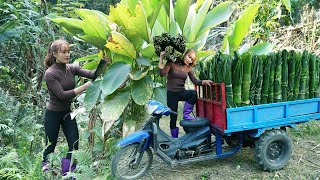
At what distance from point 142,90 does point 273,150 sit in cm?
147

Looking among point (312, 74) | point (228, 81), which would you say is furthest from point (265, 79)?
point (312, 74)

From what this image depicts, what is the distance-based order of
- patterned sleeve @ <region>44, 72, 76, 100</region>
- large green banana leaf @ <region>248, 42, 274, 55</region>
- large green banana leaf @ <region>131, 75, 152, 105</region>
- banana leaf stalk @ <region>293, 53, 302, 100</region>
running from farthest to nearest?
large green banana leaf @ <region>248, 42, 274, 55</region>, banana leaf stalk @ <region>293, 53, 302, 100</region>, large green banana leaf @ <region>131, 75, 152, 105</region>, patterned sleeve @ <region>44, 72, 76, 100</region>

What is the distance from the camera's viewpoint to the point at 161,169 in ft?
11.1

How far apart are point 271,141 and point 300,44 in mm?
4066

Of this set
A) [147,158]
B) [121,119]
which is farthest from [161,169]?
[121,119]

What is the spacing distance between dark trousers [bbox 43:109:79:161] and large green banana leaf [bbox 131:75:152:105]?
0.68 metres

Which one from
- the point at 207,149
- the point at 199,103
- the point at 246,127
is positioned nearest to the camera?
the point at 246,127

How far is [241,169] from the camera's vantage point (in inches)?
131

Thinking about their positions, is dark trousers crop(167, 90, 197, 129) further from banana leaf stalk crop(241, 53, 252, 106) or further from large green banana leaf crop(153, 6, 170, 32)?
large green banana leaf crop(153, 6, 170, 32)

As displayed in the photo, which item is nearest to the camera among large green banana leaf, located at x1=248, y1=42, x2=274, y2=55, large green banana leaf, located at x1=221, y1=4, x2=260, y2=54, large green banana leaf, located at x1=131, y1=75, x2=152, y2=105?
large green banana leaf, located at x1=131, y1=75, x2=152, y2=105

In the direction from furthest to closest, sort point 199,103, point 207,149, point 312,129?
1. point 312,129
2. point 199,103
3. point 207,149

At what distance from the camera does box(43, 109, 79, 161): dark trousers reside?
308 centimetres

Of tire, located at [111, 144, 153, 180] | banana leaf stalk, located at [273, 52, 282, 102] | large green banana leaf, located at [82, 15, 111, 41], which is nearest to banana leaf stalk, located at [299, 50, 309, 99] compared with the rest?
banana leaf stalk, located at [273, 52, 282, 102]

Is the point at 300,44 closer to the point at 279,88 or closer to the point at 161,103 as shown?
the point at 279,88
